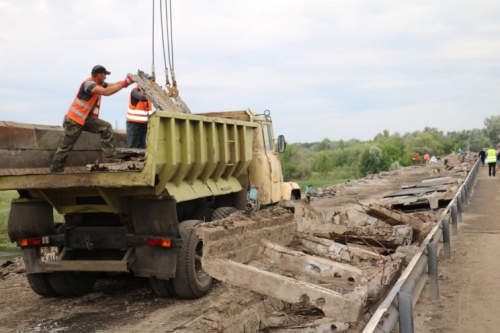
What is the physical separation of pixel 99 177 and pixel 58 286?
2.26 meters

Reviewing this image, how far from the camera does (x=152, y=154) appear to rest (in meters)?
6.86

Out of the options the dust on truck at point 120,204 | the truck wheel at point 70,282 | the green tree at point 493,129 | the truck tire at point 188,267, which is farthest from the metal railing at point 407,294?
the green tree at point 493,129

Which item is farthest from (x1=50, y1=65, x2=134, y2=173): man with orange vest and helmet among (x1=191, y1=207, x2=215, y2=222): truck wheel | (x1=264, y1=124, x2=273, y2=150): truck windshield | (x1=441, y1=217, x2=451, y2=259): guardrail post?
(x1=441, y1=217, x2=451, y2=259): guardrail post

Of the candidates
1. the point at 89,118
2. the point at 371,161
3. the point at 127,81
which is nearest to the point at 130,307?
the point at 89,118

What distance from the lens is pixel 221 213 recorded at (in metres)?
8.92

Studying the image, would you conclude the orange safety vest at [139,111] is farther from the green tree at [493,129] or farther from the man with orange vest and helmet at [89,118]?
the green tree at [493,129]

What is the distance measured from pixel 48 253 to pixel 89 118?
6.33ft

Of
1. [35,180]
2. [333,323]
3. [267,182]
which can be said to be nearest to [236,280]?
[333,323]

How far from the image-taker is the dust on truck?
7160mm

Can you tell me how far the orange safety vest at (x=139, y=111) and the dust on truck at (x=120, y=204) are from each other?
107 cm

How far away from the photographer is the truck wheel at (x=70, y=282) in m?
8.16

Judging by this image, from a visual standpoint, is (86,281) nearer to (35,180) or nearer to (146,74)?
(35,180)

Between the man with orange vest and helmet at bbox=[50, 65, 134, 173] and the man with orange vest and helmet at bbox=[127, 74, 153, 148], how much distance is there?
1.36 m

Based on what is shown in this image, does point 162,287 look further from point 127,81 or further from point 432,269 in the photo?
point 432,269
